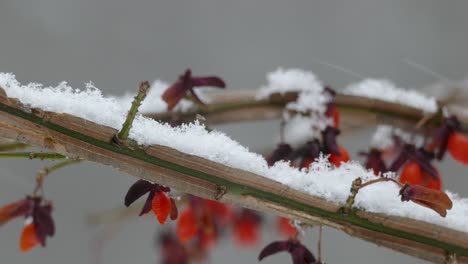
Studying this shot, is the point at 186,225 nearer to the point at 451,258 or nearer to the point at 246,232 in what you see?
the point at 246,232

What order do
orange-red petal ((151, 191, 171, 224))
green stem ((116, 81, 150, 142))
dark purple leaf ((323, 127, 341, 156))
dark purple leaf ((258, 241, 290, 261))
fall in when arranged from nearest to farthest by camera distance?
green stem ((116, 81, 150, 142)), orange-red petal ((151, 191, 171, 224)), dark purple leaf ((258, 241, 290, 261)), dark purple leaf ((323, 127, 341, 156))

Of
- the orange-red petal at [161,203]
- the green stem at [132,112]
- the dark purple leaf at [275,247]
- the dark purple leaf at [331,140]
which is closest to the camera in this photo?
the green stem at [132,112]

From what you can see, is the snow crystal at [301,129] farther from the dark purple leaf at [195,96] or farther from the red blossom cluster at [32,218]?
the red blossom cluster at [32,218]

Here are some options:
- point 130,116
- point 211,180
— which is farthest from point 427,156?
point 130,116

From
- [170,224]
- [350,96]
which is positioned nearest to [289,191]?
[350,96]

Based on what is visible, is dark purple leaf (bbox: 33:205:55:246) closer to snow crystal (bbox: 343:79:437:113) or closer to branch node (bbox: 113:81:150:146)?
branch node (bbox: 113:81:150:146)

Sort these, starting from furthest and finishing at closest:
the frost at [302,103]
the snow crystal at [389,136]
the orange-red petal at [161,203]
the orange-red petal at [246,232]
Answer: the orange-red petal at [246,232] < the snow crystal at [389,136] < the frost at [302,103] < the orange-red petal at [161,203]

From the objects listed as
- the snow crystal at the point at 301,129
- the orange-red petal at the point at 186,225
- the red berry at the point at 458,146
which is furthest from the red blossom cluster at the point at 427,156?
the orange-red petal at the point at 186,225

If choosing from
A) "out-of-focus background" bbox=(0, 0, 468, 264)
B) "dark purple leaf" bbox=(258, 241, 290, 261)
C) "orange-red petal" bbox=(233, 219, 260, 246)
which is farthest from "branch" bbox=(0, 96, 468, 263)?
"out-of-focus background" bbox=(0, 0, 468, 264)
